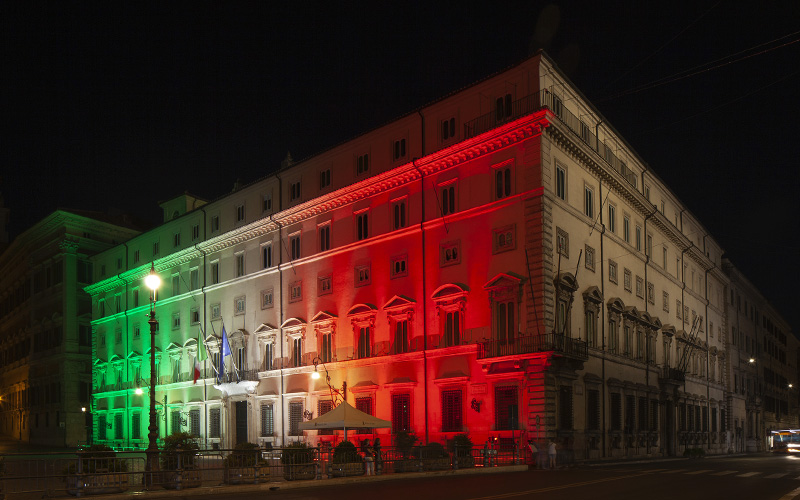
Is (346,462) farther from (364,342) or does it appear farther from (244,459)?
(364,342)

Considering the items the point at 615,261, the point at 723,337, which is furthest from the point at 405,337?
the point at 723,337

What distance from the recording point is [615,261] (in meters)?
43.7

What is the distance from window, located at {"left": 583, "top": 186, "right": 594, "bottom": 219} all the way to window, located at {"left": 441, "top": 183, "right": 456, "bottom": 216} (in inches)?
285

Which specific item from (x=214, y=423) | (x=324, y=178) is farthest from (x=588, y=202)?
(x=214, y=423)

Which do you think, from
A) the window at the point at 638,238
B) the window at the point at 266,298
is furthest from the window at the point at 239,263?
the window at the point at 638,238

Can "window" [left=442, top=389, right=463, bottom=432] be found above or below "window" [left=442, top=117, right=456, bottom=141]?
below

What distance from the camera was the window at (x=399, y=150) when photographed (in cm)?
4334

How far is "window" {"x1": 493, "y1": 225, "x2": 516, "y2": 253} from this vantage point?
3678 centimetres

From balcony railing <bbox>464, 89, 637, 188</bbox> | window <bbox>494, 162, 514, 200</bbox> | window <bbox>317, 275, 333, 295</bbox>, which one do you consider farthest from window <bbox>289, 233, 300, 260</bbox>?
window <bbox>494, 162, 514, 200</bbox>

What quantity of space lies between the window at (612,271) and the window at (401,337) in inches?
478

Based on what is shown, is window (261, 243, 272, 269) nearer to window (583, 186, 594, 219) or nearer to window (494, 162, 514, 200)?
window (494, 162, 514, 200)

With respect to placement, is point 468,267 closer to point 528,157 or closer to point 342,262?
point 528,157

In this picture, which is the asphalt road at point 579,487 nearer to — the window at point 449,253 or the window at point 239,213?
the window at point 449,253

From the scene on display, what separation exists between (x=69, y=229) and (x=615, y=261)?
2186 inches
